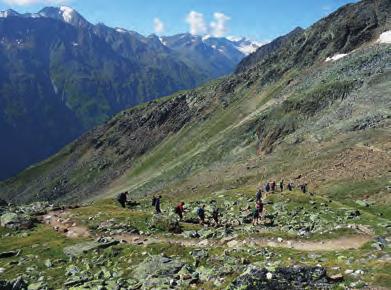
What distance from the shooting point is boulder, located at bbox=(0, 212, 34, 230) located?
52906 mm

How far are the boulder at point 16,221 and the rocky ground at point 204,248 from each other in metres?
0.11

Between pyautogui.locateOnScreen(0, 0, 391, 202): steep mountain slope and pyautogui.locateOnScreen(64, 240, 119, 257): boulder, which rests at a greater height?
pyautogui.locateOnScreen(0, 0, 391, 202): steep mountain slope

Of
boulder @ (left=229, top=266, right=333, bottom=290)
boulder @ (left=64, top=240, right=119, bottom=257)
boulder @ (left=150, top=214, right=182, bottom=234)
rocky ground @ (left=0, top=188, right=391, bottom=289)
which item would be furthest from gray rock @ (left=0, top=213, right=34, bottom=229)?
boulder @ (left=229, top=266, right=333, bottom=290)

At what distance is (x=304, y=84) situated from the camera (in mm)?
Answer: 138125

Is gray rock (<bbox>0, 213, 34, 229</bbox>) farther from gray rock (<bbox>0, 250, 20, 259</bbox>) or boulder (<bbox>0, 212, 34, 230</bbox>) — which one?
gray rock (<bbox>0, 250, 20, 259</bbox>)

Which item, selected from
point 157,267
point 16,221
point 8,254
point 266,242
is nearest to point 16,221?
point 16,221

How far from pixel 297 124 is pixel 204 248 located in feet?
267

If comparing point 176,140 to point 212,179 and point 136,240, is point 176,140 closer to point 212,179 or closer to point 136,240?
point 212,179

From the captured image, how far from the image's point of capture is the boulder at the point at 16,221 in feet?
174

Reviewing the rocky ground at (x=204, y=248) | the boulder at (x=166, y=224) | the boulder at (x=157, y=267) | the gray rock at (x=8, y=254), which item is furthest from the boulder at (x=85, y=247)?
the boulder at (x=157, y=267)

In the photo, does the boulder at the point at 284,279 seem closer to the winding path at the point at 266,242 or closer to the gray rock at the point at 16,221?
the winding path at the point at 266,242

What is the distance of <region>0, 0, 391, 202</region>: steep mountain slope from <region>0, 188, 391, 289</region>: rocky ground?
713 inches

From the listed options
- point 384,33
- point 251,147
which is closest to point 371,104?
point 251,147

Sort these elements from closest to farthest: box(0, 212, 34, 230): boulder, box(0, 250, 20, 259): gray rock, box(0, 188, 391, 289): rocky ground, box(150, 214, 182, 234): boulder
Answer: box(0, 188, 391, 289): rocky ground
box(0, 250, 20, 259): gray rock
box(150, 214, 182, 234): boulder
box(0, 212, 34, 230): boulder
